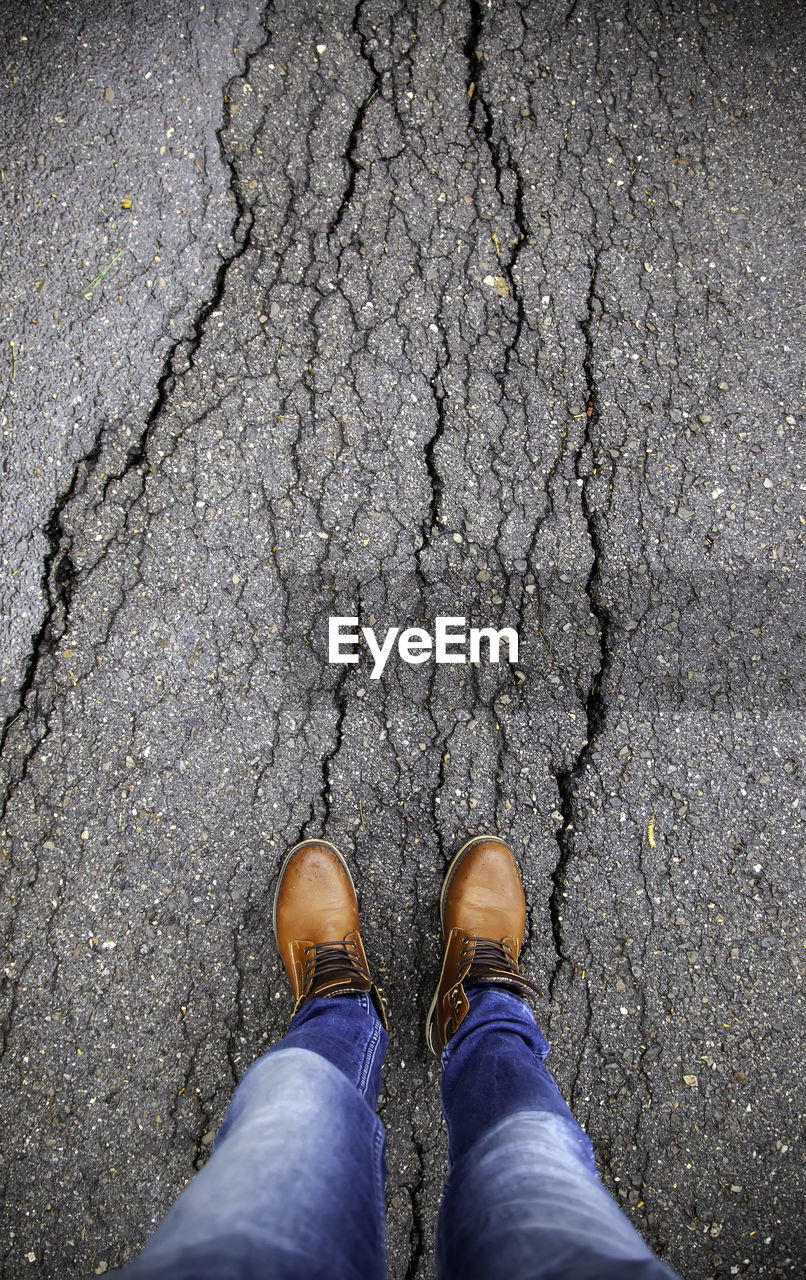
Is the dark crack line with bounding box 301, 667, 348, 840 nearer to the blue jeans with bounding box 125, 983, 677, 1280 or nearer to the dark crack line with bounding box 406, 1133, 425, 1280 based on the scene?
the blue jeans with bounding box 125, 983, 677, 1280

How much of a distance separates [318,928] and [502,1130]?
0.72 metres

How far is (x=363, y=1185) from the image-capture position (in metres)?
1.42

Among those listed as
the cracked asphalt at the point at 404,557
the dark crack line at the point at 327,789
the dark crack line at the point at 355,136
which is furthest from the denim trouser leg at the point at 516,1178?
the dark crack line at the point at 355,136

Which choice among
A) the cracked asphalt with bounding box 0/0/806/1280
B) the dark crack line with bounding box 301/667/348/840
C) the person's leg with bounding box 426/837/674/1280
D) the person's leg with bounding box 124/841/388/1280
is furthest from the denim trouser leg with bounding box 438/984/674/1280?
the dark crack line with bounding box 301/667/348/840

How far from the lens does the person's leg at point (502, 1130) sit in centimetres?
122

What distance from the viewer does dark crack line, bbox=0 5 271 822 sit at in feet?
6.84

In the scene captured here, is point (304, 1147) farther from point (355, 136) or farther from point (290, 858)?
point (355, 136)

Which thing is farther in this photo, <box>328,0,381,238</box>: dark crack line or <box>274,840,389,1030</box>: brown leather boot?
<box>328,0,381,238</box>: dark crack line

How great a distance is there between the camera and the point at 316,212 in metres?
2.20

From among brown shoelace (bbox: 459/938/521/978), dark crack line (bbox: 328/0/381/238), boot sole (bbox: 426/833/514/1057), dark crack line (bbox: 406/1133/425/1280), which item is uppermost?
dark crack line (bbox: 328/0/381/238)

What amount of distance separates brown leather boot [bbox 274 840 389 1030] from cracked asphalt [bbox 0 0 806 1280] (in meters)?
0.08

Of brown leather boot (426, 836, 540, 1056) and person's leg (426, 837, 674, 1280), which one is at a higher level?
brown leather boot (426, 836, 540, 1056)

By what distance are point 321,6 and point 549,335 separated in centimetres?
131

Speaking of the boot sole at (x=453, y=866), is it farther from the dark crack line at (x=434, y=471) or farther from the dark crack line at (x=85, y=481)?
the dark crack line at (x=85, y=481)
